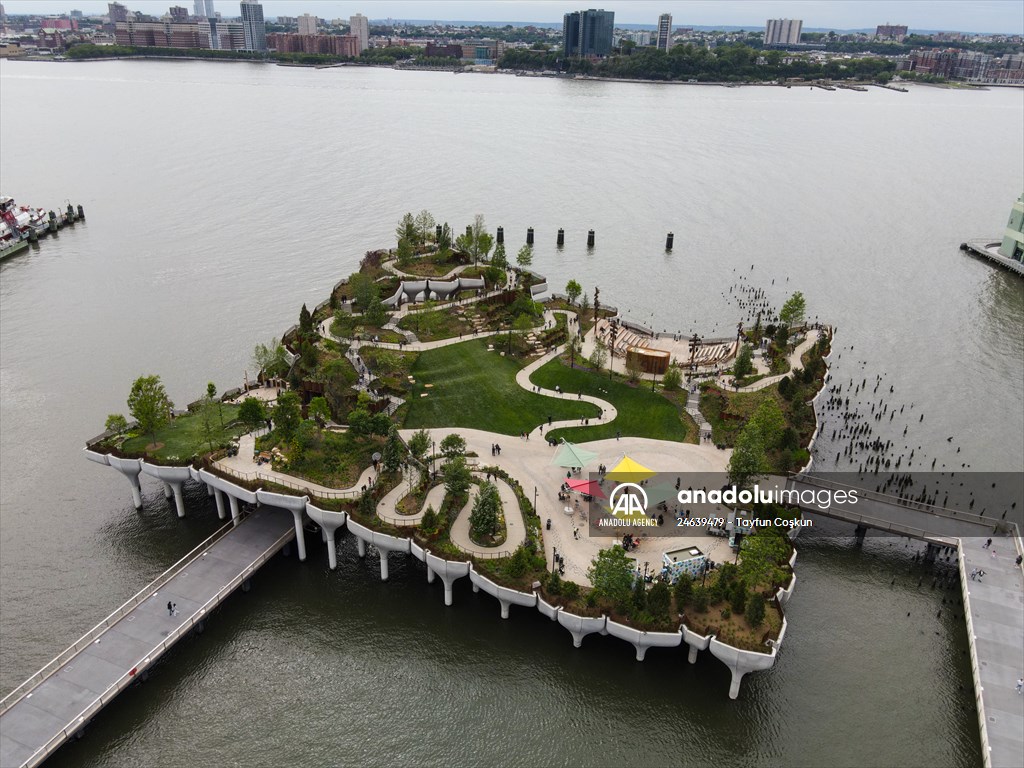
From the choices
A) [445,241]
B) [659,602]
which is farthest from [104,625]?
[445,241]

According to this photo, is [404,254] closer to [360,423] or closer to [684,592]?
[360,423]

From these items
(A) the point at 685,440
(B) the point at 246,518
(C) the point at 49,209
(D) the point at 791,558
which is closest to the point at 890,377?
(A) the point at 685,440

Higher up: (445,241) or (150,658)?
(445,241)

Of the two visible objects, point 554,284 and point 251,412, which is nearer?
point 251,412

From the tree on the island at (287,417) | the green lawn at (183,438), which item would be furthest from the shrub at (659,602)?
the green lawn at (183,438)

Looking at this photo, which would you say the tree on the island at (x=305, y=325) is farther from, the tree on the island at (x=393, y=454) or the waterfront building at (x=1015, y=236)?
the waterfront building at (x=1015, y=236)

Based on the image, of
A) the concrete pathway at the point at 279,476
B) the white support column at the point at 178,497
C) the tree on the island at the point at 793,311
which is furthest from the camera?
the tree on the island at the point at 793,311

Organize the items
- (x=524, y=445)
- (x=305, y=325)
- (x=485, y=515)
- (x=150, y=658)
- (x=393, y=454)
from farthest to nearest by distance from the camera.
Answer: (x=305, y=325) < (x=524, y=445) < (x=393, y=454) < (x=485, y=515) < (x=150, y=658)
